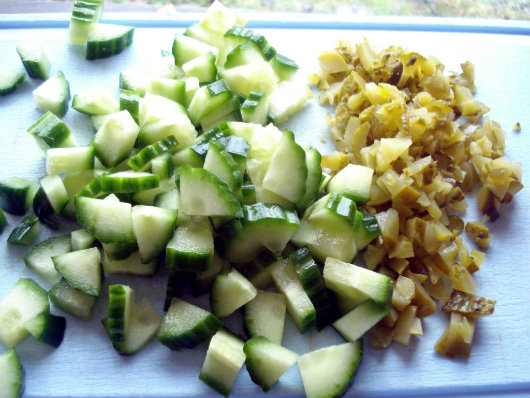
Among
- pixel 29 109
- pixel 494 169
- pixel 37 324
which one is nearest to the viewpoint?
pixel 37 324

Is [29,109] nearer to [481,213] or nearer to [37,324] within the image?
[37,324]

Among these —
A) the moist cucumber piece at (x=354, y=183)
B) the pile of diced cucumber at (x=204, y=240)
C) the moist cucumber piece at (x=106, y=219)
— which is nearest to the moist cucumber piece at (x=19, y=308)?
the pile of diced cucumber at (x=204, y=240)

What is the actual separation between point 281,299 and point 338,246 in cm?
24

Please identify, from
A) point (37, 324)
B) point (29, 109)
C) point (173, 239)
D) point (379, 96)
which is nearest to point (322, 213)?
point (173, 239)

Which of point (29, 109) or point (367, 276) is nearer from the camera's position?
point (367, 276)

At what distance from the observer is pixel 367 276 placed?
149cm

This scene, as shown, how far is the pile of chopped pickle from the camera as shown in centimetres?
156

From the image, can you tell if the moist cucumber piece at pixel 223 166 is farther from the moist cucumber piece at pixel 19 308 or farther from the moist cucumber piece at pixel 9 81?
the moist cucumber piece at pixel 9 81

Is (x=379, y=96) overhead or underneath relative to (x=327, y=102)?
overhead

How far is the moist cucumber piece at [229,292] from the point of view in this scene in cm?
146

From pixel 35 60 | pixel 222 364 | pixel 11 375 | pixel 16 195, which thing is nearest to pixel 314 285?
pixel 222 364

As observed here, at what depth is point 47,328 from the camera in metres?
1.43

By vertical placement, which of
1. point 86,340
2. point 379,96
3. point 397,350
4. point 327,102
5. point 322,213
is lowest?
point 86,340

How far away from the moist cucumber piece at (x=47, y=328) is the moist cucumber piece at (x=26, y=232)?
0.29m
